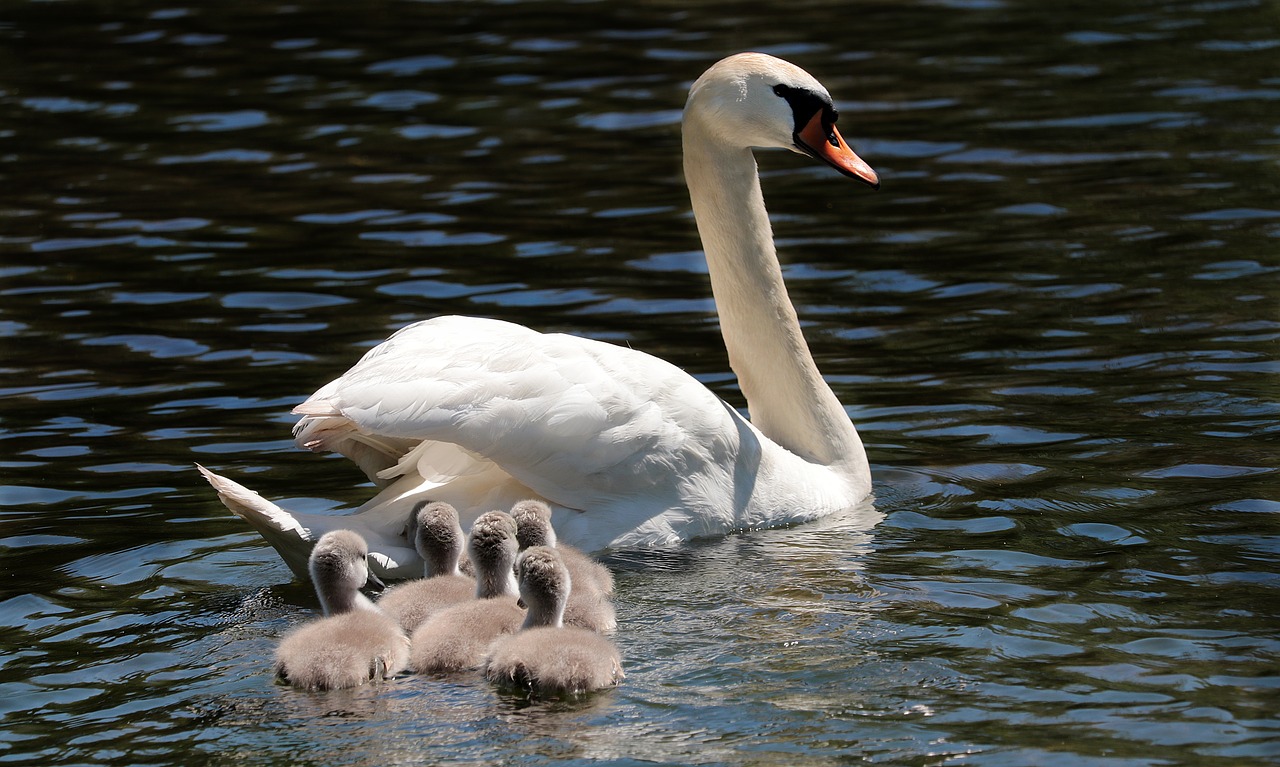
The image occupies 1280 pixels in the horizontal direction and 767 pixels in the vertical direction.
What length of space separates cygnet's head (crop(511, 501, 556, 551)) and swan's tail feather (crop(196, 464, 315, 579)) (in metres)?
0.71

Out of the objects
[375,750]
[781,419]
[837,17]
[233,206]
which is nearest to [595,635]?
[375,750]

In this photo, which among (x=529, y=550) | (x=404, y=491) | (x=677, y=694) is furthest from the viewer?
(x=404, y=491)

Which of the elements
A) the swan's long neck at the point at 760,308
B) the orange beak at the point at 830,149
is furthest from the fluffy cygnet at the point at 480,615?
the orange beak at the point at 830,149

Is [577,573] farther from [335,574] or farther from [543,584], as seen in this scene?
[335,574]

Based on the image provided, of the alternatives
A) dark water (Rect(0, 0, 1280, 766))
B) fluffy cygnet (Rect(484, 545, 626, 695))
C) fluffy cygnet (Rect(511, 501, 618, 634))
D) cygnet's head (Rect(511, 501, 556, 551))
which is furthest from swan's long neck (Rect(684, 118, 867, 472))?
fluffy cygnet (Rect(484, 545, 626, 695))

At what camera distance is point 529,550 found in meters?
5.92

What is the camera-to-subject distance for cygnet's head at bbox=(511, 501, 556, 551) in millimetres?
6582

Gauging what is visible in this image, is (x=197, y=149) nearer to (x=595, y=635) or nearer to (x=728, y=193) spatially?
(x=728, y=193)

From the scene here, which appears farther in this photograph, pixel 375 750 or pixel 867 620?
pixel 867 620

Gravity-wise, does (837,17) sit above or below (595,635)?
above

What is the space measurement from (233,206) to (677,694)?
9.18 meters

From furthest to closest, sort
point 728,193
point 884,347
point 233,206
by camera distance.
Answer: point 233,206 → point 884,347 → point 728,193

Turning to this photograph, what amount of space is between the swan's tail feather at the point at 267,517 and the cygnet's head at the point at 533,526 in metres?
0.71

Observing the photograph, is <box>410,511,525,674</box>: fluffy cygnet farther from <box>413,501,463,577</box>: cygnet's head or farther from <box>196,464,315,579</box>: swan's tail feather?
<box>196,464,315,579</box>: swan's tail feather
